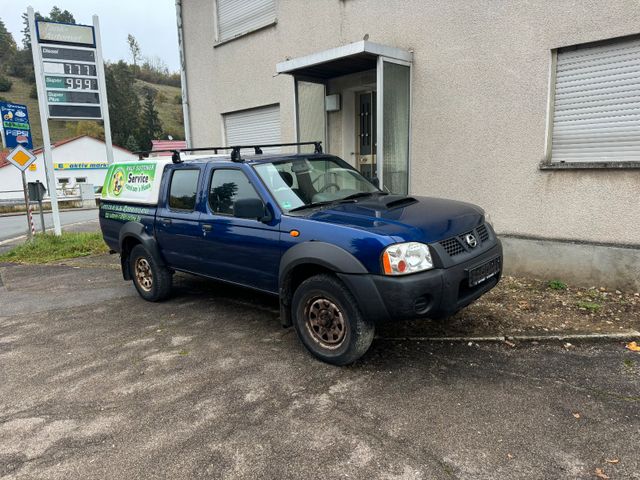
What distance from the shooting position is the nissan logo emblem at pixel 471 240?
3.79 metres

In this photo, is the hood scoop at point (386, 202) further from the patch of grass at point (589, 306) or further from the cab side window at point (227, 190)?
the patch of grass at point (589, 306)

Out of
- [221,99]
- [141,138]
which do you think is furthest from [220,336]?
[141,138]

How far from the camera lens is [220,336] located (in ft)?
15.4

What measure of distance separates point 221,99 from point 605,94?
800 cm

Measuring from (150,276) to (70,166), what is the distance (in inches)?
1738

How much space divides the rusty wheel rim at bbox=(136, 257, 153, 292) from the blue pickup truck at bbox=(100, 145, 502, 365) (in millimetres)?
137

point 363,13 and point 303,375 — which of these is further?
point 363,13

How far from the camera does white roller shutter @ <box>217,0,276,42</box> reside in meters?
9.34

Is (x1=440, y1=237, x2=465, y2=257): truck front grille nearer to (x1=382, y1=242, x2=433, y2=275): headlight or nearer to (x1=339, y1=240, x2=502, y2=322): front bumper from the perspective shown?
(x1=339, y1=240, x2=502, y2=322): front bumper

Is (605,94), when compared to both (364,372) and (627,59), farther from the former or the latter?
(364,372)

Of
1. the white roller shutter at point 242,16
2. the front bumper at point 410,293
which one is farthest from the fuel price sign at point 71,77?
the front bumper at point 410,293

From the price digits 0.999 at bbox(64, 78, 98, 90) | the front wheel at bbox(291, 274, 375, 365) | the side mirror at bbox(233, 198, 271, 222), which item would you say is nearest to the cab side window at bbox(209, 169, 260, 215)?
the side mirror at bbox(233, 198, 271, 222)

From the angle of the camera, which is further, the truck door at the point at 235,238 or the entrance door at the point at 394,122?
the entrance door at the point at 394,122

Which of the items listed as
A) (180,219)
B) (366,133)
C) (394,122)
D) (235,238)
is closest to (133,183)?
(180,219)
